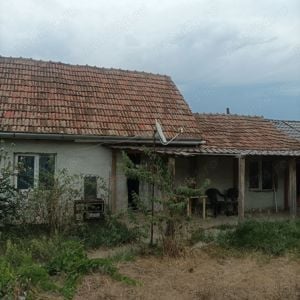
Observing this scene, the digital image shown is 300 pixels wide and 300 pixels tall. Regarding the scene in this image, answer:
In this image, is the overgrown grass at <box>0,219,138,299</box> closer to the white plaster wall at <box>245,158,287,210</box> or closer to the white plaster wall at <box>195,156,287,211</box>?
the white plaster wall at <box>195,156,287,211</box>

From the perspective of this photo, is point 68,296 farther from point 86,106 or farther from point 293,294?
point 86,106

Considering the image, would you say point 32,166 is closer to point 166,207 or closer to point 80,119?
point 80,119

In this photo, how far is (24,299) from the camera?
621 centimetres

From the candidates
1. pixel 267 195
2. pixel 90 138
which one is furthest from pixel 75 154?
pixel 267 195

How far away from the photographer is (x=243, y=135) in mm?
17531

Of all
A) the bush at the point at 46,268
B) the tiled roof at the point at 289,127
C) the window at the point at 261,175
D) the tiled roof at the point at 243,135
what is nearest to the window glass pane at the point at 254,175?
the window at the point at 261,175

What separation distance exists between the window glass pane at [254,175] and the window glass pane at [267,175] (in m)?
0.31

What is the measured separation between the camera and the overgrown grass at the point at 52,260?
672 cm

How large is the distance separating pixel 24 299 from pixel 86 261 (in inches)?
83.7

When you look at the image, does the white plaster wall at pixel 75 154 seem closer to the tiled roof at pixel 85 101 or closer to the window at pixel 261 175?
the tiled roof at pixel 85 101

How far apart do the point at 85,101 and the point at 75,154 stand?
252 cm

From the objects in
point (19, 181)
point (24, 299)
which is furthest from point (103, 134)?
point (24, 299)

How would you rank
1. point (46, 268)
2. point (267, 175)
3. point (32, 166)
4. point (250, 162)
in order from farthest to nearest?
point (267, 175) < point (250, 162) < point (32, 166) < point (46, 268)

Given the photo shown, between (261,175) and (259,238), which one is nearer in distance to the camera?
(259,238)
